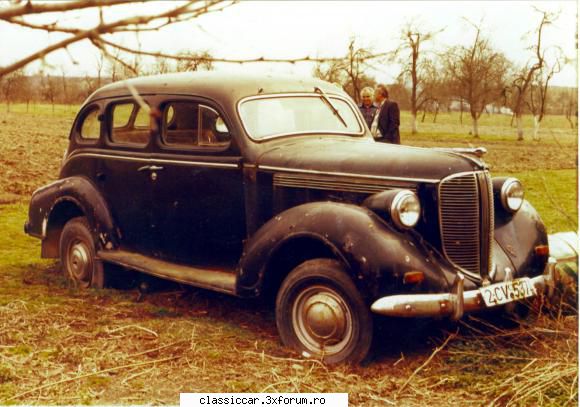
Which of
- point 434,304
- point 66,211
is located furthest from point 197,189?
point 434,304

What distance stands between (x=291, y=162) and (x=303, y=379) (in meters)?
1.46

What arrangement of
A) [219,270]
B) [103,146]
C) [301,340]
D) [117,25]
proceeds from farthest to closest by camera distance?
[103,146] → [219,270] → [301,340] → [117,25]

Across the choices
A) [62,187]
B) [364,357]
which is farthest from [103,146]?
[364,357]

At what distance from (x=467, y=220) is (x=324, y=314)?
1052mm

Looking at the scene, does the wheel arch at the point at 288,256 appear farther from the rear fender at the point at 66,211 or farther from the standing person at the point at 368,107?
the standing person at the point at 368,107

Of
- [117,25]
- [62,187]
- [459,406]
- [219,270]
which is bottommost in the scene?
[459,406]

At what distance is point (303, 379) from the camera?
4.13 meters

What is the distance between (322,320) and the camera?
4418mm

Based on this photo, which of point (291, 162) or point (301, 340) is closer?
point (301, 340)

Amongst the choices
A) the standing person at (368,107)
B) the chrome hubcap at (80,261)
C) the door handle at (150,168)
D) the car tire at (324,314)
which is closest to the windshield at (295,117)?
the door handle at (150,168)

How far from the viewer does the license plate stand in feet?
14.4

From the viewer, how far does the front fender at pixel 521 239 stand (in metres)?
4.88

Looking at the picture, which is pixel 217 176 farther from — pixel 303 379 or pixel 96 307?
pixel 303 379

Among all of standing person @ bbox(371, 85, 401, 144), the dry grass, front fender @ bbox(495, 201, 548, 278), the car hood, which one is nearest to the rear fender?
the dry grass
